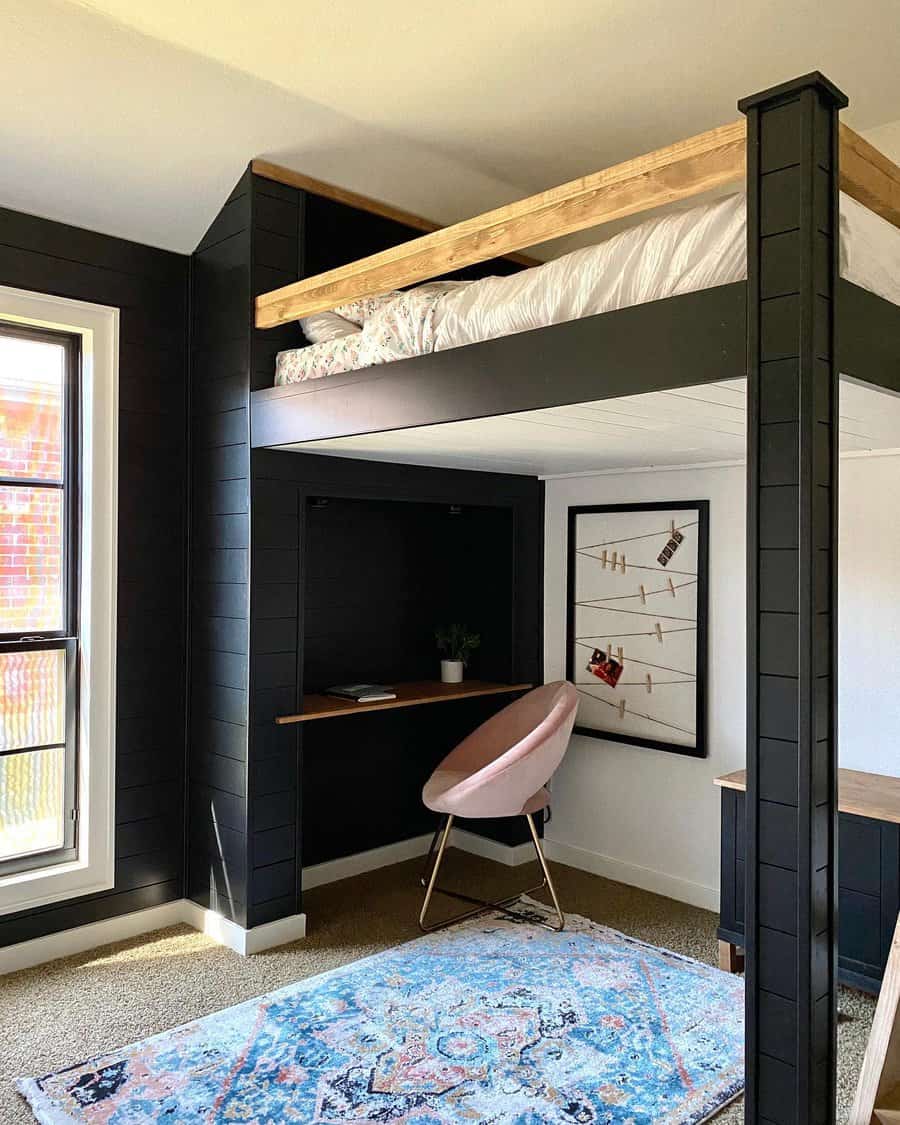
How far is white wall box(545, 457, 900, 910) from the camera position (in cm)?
323

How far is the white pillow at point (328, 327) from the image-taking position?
10.5 feet

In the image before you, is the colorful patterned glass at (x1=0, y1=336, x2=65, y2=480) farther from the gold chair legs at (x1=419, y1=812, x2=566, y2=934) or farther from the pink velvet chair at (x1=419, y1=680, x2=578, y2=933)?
the gold chair legs at (x1=419, y1=812, x2=566, y2=934)

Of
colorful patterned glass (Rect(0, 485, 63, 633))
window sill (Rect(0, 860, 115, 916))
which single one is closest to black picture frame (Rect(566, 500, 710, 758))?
window sill (Rect(0, 860, 115, 916))

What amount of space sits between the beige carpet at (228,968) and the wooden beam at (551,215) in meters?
2.17

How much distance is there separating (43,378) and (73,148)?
30.7 inches

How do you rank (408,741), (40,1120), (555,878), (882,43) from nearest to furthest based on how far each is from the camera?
1. (40,1120)
2. (882,43)
3. (555,878)
4. (408,741)

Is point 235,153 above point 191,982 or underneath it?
above

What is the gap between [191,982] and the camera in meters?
3.08

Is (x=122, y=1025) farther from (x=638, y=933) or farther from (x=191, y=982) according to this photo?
(x=638, y=933)

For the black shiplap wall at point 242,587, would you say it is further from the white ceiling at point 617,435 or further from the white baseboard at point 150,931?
the white ceiling at point 617,435

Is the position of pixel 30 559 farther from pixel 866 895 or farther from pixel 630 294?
pixel 866 895

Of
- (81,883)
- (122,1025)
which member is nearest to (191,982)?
(122,1025)

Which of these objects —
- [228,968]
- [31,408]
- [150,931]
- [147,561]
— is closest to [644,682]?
[228,968]

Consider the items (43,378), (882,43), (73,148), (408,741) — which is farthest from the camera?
(408,741)
